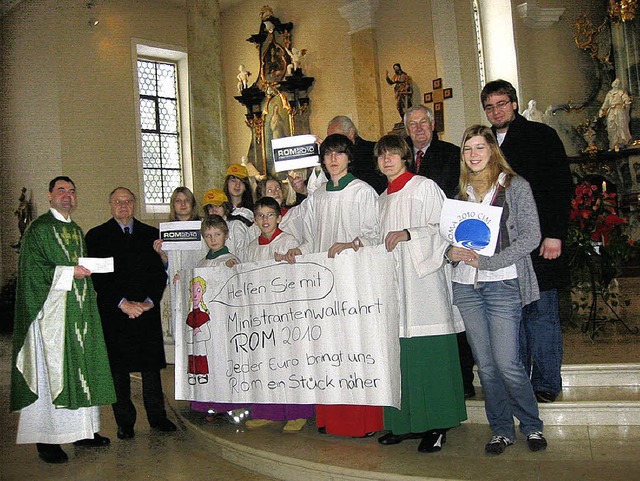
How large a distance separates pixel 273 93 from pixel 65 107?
14.2ft

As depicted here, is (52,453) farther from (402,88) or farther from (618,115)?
(618,115)

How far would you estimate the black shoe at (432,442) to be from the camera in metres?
4.10

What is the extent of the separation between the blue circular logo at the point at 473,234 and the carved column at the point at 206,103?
6559mm

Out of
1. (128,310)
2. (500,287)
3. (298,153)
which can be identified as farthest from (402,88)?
(500,287)

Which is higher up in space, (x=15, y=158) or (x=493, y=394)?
(x=15, y=158)

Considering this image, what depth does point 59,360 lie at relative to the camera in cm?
499

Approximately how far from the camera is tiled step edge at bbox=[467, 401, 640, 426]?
4320mm

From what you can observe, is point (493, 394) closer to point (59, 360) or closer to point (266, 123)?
point (59, 360)

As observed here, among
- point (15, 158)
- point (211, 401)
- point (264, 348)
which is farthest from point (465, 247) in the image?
point (15, 158)

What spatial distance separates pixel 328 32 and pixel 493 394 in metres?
11.9

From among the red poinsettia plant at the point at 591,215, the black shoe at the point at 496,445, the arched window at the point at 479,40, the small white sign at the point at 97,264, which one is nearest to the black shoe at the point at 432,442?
the black shoe at the point at 496,445

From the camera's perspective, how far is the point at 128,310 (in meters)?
5.46

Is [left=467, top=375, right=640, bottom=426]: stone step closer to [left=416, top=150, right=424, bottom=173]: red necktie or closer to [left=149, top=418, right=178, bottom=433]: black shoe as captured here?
[left=416, top=150, right=424, bottom=173]: red necktie

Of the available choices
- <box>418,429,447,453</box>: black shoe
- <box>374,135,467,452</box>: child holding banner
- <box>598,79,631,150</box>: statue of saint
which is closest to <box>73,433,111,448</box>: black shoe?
<box>374,135,467,452</box>: child holding banner
